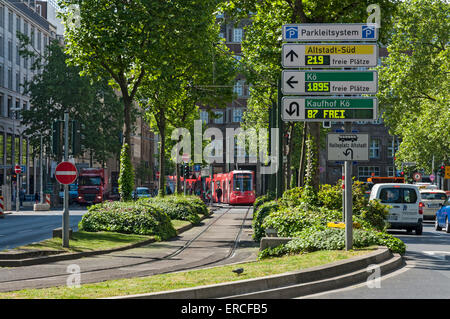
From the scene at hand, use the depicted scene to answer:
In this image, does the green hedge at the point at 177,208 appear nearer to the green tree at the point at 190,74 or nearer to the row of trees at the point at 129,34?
the green tree at the point at 190,74

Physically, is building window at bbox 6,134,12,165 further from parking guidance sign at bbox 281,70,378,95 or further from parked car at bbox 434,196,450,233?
parking guidance sign at bbox 281,70,378,95

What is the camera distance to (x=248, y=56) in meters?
39.0

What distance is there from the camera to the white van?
85.7 feet

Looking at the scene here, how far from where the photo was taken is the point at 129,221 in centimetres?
2302

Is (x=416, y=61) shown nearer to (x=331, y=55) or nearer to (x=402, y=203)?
(x=402, y=203)

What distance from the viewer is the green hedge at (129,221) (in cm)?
2286

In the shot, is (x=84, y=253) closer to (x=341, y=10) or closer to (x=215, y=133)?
(x=341, y=10)

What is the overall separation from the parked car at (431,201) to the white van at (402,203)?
12276 millimetres

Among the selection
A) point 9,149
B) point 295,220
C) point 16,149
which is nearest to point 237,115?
point 16,149

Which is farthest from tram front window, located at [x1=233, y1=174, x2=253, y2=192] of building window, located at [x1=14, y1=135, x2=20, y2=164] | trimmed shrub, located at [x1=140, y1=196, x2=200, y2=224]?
trimmed shrub, located at [x1=140, y1=196, x2=200, y2=224]

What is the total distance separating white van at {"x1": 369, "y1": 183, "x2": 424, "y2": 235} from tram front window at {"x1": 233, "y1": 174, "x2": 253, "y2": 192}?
36408 millimetres

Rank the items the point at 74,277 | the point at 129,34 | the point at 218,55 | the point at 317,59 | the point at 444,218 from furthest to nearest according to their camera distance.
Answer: the point at 218,55 < the point at 444,218 < the point at 129,34 < the point at 317,59 < the point at 74,277

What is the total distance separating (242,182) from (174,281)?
5294 cm

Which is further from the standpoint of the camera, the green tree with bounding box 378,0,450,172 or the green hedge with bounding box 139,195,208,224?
the green tree with bounding box 378,0,450,172
